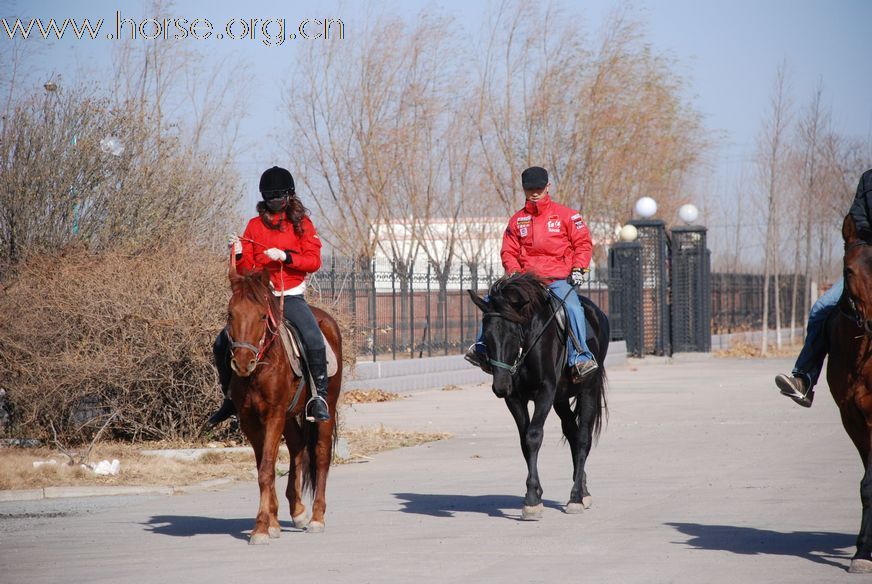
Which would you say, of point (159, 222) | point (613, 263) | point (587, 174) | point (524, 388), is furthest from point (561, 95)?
point (524, 388)

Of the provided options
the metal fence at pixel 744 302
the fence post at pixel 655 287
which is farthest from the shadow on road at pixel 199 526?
the metal fence at pixel 744 302

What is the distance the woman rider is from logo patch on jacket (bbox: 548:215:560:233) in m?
2.13

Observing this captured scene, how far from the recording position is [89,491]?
11.4 m

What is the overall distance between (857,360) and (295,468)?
163 inches

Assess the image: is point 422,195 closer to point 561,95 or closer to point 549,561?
point 561,95

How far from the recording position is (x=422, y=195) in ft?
115

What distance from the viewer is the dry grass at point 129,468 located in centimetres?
1182

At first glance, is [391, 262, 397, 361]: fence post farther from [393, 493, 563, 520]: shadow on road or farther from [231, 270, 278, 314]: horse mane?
[231, 270, 278, 314]: horse mane

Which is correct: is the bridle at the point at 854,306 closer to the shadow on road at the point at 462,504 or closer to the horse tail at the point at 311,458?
the shadow on road at the point at 462,504

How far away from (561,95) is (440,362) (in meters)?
14.4

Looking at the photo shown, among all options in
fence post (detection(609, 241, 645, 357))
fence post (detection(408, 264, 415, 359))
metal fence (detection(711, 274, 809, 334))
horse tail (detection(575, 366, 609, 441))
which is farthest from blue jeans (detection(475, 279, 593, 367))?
metal fence (detection(711, 274, 809, 334))

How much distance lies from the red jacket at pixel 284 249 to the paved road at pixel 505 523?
1911 mm

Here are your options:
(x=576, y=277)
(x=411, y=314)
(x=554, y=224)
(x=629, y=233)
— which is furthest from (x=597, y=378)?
(x=629, y=233)

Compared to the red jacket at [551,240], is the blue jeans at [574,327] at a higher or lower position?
lower
